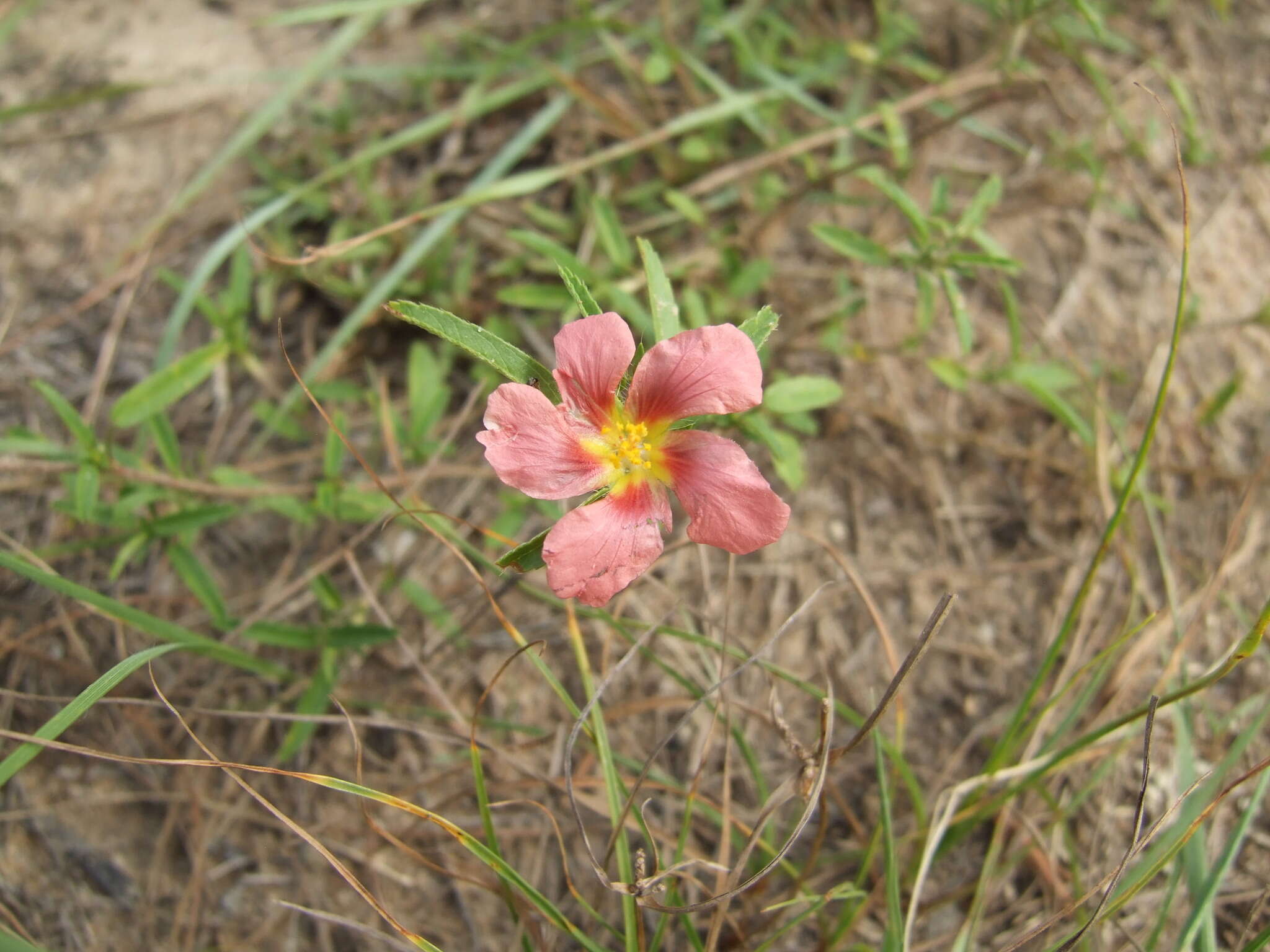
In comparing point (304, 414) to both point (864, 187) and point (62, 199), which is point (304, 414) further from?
point (864, 187)

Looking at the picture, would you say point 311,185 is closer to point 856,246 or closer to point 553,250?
point 553,250

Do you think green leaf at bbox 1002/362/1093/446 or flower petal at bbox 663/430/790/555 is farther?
green leaf at bbox 1002/362/1093/446

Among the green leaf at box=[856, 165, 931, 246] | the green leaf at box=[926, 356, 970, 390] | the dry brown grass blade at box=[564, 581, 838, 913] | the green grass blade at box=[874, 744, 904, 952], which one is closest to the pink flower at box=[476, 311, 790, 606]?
Result: the dry brown grass blade at box=[564, 581, 838, 913]

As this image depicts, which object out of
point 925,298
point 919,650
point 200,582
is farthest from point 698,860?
point 925,298

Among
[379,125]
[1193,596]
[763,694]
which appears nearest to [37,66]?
[379,125]

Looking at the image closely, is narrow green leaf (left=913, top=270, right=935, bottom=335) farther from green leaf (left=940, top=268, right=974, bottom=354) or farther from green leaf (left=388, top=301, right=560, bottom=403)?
green leaf (left=388, top=301, right=560, bottom=403)

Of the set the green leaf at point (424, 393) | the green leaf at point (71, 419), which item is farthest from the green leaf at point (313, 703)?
the green leaf at point (71, 419)
